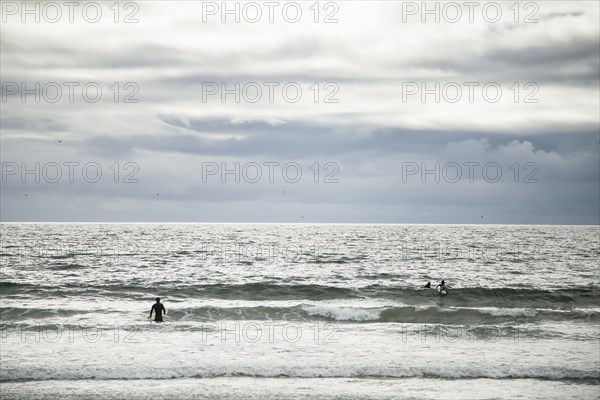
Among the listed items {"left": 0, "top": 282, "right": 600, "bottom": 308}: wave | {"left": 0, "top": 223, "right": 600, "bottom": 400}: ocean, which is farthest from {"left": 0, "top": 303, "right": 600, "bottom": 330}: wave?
{"left": 0, "top": 282, "right": 600, "bottom": 308}: wave

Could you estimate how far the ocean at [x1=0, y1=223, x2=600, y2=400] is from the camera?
65.3 feet

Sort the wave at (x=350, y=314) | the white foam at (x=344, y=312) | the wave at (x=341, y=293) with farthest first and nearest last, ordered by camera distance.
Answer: the wave at (x=341, y=293) < the white foam at (x=344, y=312) < the wave at (x=350, y=314)

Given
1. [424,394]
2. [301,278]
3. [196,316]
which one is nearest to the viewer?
[424,394]

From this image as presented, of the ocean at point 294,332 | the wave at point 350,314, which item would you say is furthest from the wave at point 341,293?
the wave at point 350,314

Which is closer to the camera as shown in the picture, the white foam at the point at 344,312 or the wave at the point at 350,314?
the wave at the point at 350,314

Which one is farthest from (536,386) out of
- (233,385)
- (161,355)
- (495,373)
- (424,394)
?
(161,355)

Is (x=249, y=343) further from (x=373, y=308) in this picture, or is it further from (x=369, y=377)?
(x=373, y=308)

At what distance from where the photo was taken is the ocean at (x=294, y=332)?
1989 centimetres

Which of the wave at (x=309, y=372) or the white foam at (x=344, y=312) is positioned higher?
the wave at (x=309, y=372)

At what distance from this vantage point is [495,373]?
71.0ft

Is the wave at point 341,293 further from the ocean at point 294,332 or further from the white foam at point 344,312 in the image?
the white foam at point 344,312

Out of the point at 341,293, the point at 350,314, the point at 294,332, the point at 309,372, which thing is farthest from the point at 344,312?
the point at 309,372

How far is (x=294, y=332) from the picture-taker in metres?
29.7

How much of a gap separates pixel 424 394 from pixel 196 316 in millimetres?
19268
